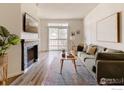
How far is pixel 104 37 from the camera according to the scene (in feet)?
22.7

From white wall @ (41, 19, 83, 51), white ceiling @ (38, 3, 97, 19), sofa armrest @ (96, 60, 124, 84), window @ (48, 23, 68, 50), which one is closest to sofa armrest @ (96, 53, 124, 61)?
sofa armrest @ (96, 60, 124, 84)

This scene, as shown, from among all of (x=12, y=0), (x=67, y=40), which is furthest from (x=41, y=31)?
(x=12, y=0)

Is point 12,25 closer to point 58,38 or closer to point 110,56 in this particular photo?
point 110,56

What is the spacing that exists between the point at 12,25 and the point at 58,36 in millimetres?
9219

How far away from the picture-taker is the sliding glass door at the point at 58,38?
47.0 ft

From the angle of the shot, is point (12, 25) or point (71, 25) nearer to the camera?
point (12, 25)

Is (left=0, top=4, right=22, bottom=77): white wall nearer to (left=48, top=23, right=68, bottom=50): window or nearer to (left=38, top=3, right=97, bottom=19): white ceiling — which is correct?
(left=38, top=3, right=97, bottom=19): white ceiling

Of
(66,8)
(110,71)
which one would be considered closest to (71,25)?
(66,8)

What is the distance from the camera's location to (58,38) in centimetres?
1445

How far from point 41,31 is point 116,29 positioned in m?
9.15

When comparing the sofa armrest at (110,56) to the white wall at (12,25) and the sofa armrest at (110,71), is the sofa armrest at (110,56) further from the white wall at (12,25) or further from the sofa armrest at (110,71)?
the white wall at (12,25)

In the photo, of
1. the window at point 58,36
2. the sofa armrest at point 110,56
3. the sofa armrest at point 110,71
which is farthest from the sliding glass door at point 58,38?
the sofa armrest at point 110,71

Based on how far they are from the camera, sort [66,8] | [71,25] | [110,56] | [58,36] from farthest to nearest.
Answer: [58,36] → [71,25] → [66,8] → [110,56]

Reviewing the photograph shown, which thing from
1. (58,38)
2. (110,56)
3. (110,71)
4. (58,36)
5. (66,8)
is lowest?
(110,71)
